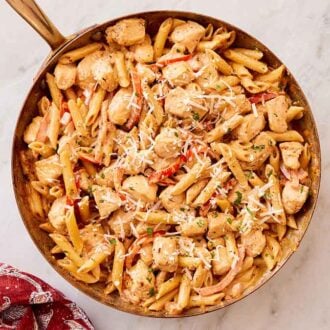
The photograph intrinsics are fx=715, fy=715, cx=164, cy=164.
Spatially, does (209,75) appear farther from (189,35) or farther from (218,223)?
(218,223)

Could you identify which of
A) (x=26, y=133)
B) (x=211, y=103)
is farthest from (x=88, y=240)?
(x=211, y=103)

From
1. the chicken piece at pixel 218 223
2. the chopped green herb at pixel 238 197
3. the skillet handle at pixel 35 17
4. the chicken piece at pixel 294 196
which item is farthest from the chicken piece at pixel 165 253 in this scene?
the skillet handle at pixel 35 17

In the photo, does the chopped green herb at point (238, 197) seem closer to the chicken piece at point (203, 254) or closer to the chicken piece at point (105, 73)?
the chicken piece at point (203, 254)

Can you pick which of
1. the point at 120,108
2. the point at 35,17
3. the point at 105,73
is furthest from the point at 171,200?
the point at 35,17

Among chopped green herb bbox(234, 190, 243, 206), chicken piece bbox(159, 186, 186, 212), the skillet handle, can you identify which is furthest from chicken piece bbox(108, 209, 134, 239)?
the skillet handle

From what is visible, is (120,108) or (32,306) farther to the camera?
(32,306)
